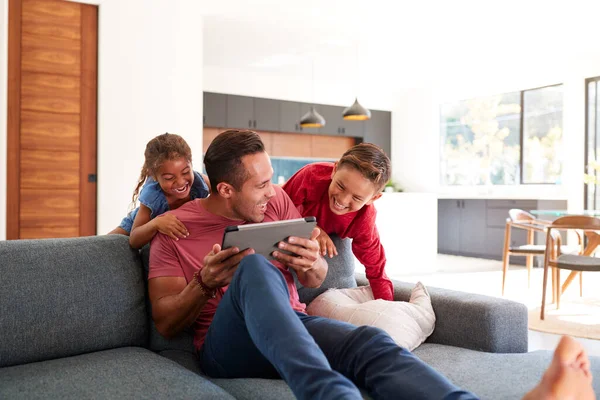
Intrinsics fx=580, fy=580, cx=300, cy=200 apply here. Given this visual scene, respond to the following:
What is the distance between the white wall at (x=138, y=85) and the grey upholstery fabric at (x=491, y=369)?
381 centimetres

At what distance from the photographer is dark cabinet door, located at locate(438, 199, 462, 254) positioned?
344 inches

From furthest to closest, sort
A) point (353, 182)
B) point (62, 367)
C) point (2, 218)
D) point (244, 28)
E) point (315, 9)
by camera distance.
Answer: point (244, 28)
point (315, 9)
point (2, 218)
point (353, 182)
point (62, 367)

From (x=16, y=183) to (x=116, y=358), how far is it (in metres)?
3.58

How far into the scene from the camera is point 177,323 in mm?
1697

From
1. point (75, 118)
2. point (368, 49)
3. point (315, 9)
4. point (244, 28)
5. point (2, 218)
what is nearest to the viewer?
point (2, 218)

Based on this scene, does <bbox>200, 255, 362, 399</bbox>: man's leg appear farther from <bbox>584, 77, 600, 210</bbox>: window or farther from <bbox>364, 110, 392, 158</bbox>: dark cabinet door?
<bbox>364, 110, 392, 158</bbox>: dark cabinet door

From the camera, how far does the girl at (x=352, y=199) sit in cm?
204

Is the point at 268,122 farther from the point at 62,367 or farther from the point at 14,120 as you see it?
the point at 62,367

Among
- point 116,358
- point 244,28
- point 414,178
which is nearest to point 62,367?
point 116,358

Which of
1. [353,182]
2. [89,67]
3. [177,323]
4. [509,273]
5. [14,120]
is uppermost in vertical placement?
[89,67]

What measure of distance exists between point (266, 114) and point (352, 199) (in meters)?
6.91

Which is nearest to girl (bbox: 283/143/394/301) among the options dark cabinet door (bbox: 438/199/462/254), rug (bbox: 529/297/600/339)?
rug (bbox: 529/297/600/339)

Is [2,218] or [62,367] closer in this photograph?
[62,367]

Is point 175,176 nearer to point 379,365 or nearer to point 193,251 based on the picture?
point 193,251
